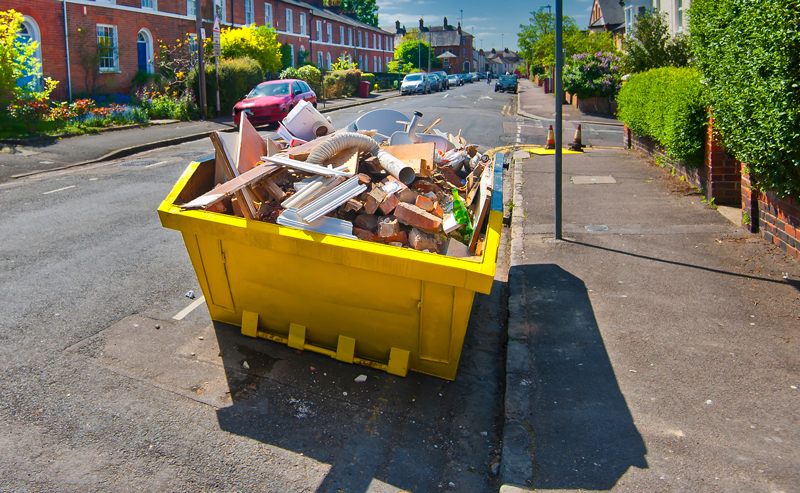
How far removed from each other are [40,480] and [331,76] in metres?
37.8

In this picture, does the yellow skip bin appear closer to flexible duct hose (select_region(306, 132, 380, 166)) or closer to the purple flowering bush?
flexible duct hose (select_region(306, 132, 380, 166))

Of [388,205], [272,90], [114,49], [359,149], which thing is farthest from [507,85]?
[388,205]

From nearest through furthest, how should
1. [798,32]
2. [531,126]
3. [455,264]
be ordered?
[455,264] < [798,32] < [531,126]

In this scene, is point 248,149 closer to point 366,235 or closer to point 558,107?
point 366,235

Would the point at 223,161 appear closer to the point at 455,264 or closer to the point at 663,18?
the point at 455,264

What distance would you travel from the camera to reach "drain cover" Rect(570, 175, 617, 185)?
35.1 feet

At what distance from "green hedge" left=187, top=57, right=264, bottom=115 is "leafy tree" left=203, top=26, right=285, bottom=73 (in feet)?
8.18

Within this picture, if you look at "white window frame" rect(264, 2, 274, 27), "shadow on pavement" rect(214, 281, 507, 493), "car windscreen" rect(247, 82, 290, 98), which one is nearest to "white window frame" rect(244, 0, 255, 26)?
"white window frame" rect(264, 2, 274, 27)

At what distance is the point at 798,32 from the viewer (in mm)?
5109

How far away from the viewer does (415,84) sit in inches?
1831

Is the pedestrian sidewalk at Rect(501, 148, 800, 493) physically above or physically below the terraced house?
below

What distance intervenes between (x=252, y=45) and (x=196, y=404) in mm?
26625

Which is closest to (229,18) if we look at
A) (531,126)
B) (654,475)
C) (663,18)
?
(531,126)

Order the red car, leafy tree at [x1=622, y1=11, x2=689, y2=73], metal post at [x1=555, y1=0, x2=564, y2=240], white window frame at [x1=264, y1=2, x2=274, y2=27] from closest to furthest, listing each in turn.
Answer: metal post at [x1=555, y1=0, x2=564, y2=240]
the red car
leafy tree at [x1=622, y1=11, x2=689, y2=73]
white window frame at [x1=264, y1=2, x2=274, y2=27]
